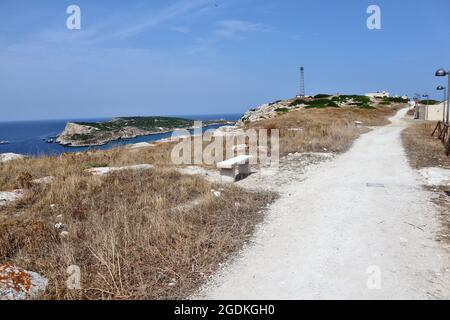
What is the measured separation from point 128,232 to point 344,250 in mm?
3706

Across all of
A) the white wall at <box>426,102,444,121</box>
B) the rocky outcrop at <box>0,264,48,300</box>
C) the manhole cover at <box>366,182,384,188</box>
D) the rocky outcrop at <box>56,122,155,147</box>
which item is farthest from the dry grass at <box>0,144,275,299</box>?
the rocky outcrop at <box>56,122,155,147</box>

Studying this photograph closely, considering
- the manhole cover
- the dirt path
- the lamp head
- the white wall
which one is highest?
the lamp head

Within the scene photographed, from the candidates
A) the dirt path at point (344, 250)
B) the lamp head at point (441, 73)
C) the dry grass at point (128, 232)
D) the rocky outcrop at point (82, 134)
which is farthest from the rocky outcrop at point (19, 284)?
the rocky outcrop at point (82, 134)

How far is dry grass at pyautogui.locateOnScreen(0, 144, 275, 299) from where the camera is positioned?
4.47m

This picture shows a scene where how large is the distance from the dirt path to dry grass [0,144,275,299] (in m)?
0.54

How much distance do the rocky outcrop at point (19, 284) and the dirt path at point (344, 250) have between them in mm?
2145

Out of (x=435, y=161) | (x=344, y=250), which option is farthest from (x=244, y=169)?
(x=435, y=161)

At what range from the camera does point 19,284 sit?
402cm

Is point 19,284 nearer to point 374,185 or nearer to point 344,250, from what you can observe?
point 344,250

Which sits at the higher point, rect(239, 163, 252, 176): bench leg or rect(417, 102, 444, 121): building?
rect(417, 102, 444, 121): building

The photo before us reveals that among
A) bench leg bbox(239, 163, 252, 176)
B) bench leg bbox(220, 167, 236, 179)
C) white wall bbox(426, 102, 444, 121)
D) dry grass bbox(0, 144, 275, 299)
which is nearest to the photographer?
dry grass bbox(0, 144, 275, 299)

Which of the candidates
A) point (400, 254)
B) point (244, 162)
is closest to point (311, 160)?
point (244, 162)

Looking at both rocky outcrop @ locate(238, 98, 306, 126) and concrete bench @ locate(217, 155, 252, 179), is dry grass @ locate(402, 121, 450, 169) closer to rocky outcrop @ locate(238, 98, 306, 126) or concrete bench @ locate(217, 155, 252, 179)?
concrete bench @ locate(217, 155, 252, 179)
